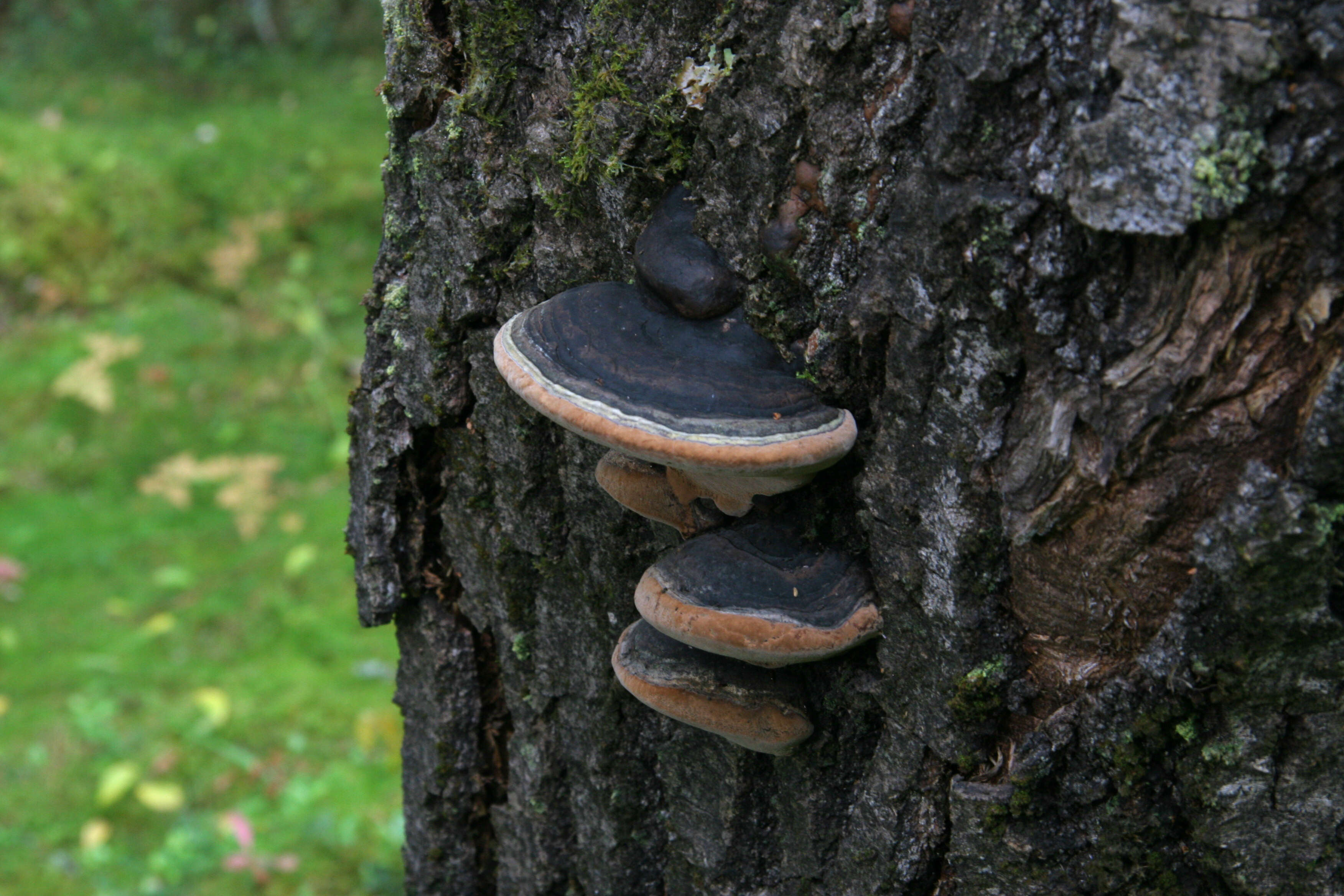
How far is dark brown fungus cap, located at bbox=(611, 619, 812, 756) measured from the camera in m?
1.89

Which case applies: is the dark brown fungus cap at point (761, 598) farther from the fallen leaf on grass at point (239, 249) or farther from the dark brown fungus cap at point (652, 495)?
the fallen leaf on grass at point (239, 249)

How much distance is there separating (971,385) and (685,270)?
0.54 meters

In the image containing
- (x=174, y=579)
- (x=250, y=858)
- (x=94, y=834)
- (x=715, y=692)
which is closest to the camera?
(x=715, y=692)

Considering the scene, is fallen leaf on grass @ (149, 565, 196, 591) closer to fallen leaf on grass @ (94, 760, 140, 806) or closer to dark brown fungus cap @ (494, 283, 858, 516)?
fallen leaf on grass @ (94, 760, 140, 806)

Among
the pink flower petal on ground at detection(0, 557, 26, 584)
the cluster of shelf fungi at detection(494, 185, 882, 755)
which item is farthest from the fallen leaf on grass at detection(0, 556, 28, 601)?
the cluster of shelf fungi at detection(494, 185, 882, 755)

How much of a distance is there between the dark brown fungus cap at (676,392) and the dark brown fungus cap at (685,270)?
0.03 m

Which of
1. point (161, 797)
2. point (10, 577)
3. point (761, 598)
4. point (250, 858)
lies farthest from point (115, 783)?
point (761, 598)

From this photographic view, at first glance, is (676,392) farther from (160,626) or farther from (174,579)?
(174,579)

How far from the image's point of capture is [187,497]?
245 inches

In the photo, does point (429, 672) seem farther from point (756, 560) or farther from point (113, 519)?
point (113, 519)

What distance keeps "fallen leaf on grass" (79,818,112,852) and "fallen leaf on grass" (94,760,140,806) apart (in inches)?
3.3

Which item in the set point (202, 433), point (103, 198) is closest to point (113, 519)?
point (202, 433)

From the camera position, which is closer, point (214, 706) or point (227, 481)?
point (214, 706)

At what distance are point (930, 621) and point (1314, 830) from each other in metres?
0.65
